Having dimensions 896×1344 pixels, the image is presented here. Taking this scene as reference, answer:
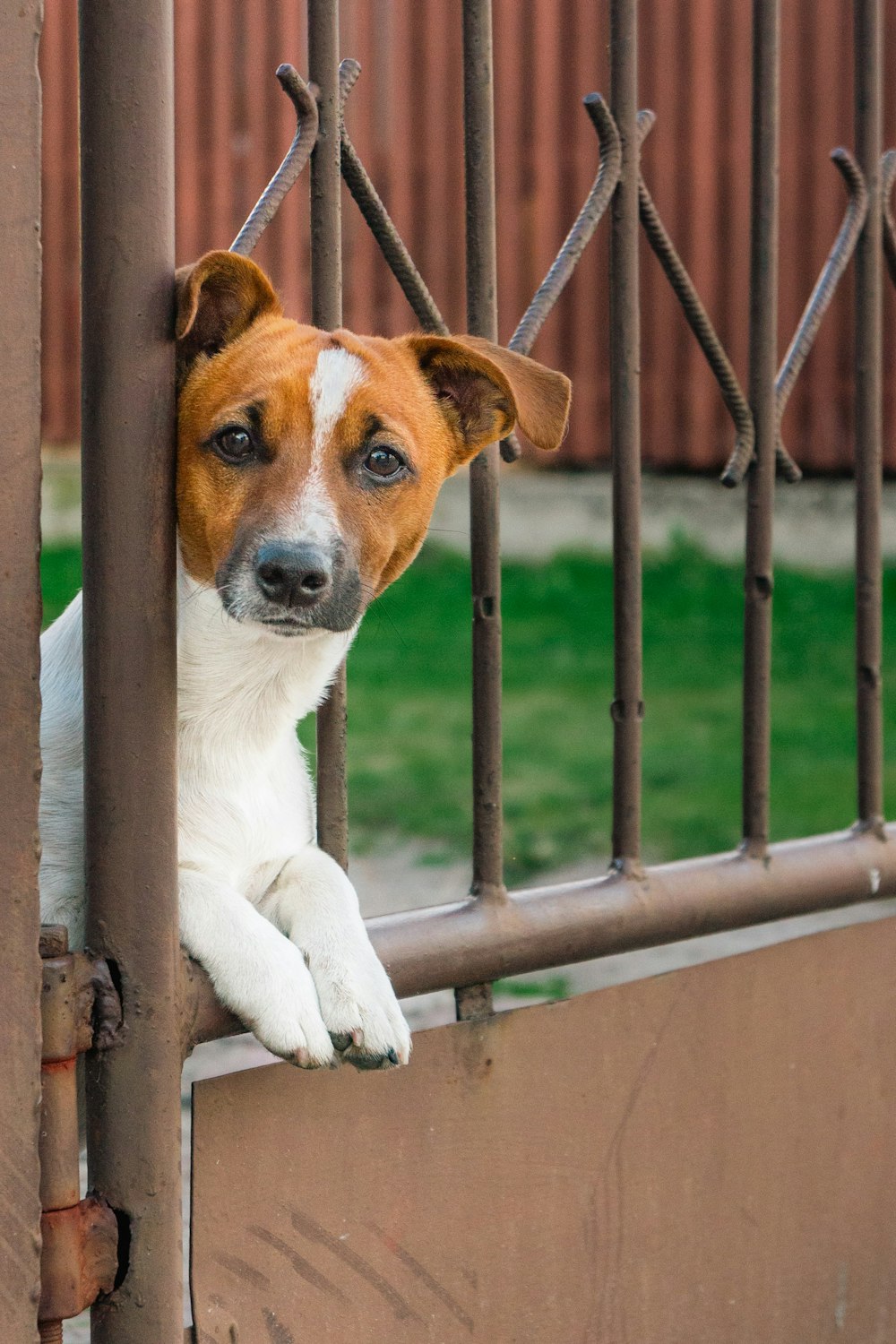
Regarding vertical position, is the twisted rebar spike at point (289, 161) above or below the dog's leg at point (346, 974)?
above

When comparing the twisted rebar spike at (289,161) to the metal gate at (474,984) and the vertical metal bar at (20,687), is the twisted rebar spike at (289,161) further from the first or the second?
the vertical metal bar at (20,687)

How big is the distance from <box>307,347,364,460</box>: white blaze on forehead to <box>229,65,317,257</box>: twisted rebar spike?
0.29 metres

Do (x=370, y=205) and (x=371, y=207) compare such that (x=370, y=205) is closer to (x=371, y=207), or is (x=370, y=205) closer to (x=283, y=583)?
(x=371, y=207)

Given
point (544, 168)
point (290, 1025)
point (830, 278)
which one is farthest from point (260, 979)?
point (544, 168)

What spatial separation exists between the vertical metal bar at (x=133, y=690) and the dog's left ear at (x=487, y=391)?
1.77 ft

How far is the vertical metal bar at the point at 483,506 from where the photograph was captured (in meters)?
1.94

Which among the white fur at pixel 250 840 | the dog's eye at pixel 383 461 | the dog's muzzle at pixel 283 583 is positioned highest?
the dog's eye at pixel 383 461

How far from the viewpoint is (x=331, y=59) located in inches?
69.8

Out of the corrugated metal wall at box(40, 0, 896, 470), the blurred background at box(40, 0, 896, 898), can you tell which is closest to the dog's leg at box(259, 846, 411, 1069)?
the blurred background at box(40, 0, 896, 898)

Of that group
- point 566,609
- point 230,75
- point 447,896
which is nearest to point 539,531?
point 566,609

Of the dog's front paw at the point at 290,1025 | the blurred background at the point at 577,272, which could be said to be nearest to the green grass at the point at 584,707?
the blurred background at the point at 577,272

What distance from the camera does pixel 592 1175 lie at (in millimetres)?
2096

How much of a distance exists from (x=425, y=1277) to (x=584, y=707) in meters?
6.35

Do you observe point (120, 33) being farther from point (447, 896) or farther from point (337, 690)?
point (447, 896)
